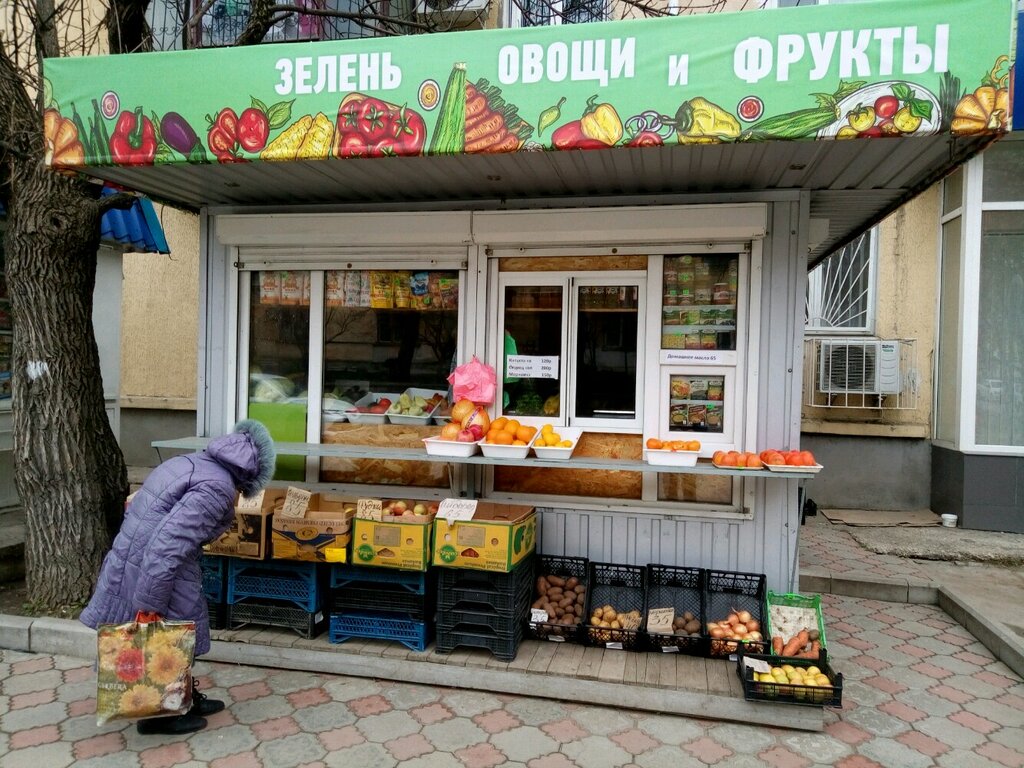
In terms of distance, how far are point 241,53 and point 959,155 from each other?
3.94 m

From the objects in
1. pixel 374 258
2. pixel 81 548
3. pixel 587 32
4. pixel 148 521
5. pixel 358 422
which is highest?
pixel 587 32

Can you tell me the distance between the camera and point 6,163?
5.72m

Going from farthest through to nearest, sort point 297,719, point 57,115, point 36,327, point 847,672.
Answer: point 36,327
point 847,672
point 57,115
point 297,719

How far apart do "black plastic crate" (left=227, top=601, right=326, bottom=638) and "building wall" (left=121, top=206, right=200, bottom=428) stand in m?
7.01

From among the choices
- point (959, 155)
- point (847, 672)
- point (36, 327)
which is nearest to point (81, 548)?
point (36, 327)

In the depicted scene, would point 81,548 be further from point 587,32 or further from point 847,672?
point 847,672

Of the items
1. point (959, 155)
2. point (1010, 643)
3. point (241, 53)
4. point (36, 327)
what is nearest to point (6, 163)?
point (36, 327)

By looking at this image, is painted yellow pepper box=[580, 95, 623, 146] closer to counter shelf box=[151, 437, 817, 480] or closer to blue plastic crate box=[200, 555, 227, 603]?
counter shelf box=[151, 437, 817, 480]

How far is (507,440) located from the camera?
4746 mm

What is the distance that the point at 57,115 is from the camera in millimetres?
4223

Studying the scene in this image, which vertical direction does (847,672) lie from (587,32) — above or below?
below

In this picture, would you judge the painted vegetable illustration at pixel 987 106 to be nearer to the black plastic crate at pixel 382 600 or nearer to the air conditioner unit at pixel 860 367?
the black plastic crate at pixel 382 600

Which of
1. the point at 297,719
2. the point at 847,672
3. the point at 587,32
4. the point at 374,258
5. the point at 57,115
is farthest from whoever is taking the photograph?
the point at 374,258

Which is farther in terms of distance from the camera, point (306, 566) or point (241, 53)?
point (306, 566)
